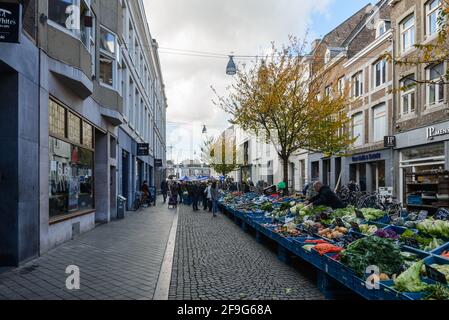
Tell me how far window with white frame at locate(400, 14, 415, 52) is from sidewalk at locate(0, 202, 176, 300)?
55.9 ft

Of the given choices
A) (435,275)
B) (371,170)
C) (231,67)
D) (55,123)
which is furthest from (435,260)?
(371,170)

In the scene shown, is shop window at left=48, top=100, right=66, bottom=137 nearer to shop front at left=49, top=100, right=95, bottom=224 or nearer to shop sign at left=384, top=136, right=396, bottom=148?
shop front at left=49, top=100, right=95, bottom=224

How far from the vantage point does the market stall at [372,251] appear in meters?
4.09

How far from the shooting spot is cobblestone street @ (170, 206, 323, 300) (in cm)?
590

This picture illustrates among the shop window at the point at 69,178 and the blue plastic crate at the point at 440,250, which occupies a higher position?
the shop window at the point at 69,178

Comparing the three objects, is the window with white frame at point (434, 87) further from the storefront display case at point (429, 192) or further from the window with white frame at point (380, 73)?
the window with white frame at point (380, 73)

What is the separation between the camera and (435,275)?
4.14 meters

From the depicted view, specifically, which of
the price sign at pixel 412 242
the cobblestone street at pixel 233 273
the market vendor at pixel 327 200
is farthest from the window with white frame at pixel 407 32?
the price sign at pixel 412 242

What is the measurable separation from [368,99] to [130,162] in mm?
14656

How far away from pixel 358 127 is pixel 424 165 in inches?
324

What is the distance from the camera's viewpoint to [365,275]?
178 inches

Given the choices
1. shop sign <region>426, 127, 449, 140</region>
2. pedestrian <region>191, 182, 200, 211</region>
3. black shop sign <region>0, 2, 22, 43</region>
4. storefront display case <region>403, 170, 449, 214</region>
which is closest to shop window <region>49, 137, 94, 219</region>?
black shop sign <region>0, 2, 22, 43</region>

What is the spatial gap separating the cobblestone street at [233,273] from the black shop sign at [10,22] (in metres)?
4.36

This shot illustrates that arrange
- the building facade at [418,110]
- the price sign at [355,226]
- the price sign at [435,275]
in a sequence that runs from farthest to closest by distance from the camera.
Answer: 1. the building facade at [418,110]
2. the price sign at [355,226]
3. the price sign at [435,275]
